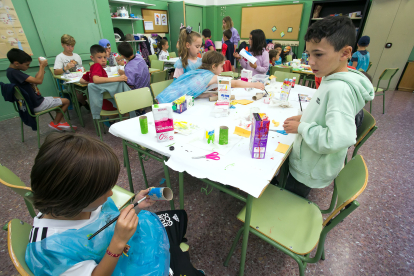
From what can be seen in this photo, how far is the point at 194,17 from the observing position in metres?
7.59

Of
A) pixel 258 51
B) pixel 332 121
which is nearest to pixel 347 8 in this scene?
pixel 258 51

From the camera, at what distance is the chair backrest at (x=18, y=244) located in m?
0.53

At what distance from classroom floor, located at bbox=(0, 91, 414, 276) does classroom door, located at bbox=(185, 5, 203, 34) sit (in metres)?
6.84

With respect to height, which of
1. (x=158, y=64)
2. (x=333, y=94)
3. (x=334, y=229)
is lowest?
(x=334, y=229)

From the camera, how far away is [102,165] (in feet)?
1.95

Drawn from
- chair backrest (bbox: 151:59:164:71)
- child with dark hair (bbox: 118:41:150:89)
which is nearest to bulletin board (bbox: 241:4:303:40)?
chair backrest (bbox: 151:59:164:71)

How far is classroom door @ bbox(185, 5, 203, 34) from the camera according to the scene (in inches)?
283

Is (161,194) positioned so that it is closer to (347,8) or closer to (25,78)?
(25,78)

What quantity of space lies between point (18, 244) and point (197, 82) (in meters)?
1.68

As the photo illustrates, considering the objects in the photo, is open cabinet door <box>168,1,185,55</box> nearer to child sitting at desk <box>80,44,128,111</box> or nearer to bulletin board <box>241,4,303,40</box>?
bulletin board <box>241,4,303,40</box>

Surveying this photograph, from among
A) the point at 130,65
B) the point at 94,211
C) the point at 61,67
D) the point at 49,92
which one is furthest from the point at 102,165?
the point at 49,92

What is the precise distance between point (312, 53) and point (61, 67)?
4.24 m

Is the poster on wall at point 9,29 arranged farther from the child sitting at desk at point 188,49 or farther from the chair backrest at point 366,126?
the chair backrest at point 366,126

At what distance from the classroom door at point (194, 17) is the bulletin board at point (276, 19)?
1.80 m
